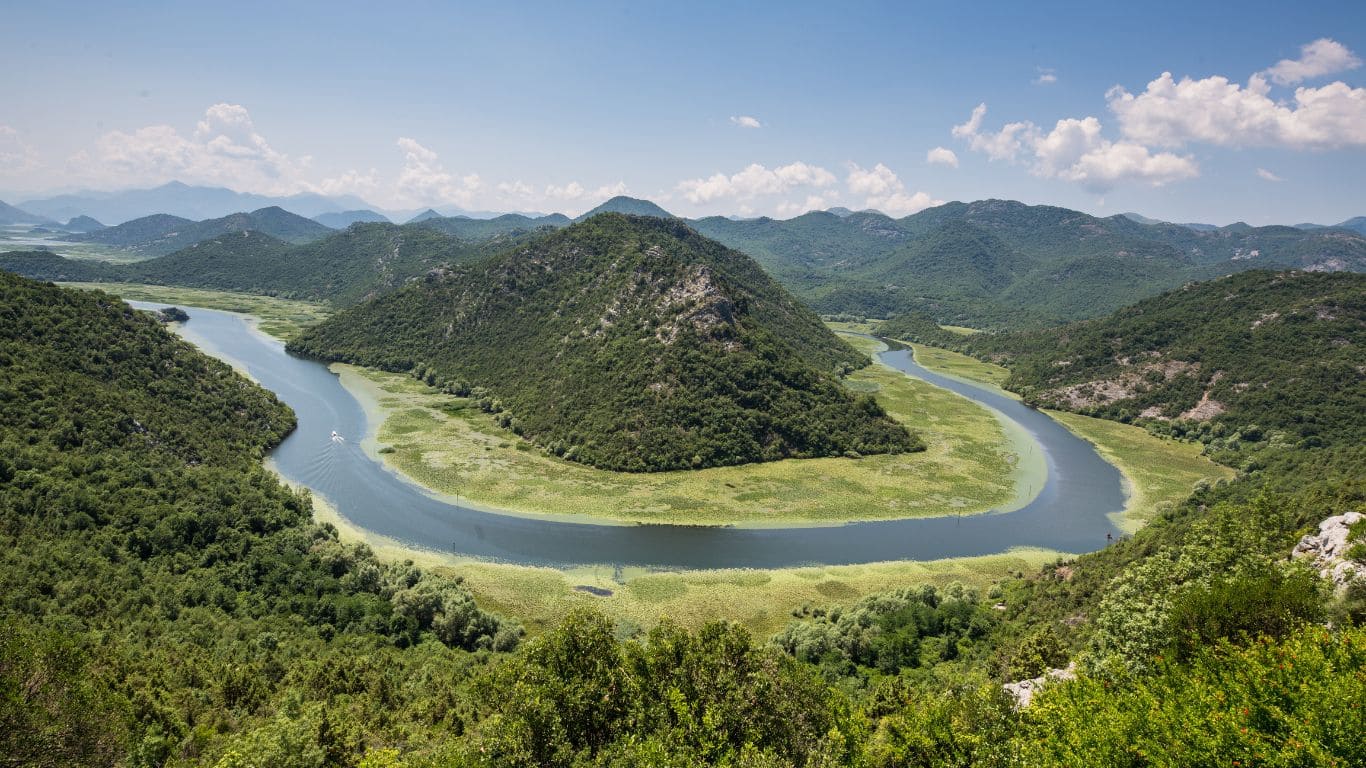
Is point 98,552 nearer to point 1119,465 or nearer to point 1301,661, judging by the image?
point 1301,661

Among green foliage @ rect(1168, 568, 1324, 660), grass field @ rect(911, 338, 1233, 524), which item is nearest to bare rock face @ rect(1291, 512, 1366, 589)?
green foliage @ rect(1168, 568, 1324, 660)

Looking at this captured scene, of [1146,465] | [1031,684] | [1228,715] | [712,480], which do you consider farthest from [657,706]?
[1146,465]

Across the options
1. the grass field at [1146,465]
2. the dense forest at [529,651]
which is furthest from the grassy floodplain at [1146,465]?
the dense forest at [529,651]

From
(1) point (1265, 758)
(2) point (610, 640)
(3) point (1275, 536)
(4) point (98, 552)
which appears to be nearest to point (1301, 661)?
(1) point (1265, 758)

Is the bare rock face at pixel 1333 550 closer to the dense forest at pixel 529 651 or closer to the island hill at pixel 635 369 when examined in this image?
the dense forest at pixel 529 651

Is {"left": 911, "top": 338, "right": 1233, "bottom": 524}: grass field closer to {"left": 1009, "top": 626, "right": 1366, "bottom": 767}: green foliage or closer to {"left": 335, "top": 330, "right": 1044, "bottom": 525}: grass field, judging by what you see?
{"left": 335, "top": 330, "right": 1044, "bottom": 525}: grass field

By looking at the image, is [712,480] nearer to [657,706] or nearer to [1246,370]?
[657,706]
